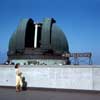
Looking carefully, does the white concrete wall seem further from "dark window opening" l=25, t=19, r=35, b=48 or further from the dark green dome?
"dark window opening" l=25, t=19, r=35, b=48

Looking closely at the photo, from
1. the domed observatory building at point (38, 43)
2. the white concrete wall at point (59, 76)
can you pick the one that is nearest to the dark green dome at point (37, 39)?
the domed observatory building at point (38, 43)

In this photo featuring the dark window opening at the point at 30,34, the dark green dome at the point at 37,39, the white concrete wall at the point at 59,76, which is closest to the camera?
the white concrete wall at the point at 59,76

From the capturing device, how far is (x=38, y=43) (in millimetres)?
41625

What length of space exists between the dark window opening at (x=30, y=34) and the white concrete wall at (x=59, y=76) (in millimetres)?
22869

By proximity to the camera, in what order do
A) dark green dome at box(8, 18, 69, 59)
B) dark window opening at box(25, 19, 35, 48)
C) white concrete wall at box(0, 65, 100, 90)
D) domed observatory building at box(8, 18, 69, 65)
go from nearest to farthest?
white concrete wall at box(0, 65, 100, 90) → domed observatory building at box(8, 18, 69, 65) → dark green dome at box(8, 18, 69, 59) → dark window opening at box(25, 19, 35, 48)

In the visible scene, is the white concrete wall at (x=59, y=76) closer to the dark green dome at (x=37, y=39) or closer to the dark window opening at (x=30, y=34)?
the dark green dome at (x=37, y=39)

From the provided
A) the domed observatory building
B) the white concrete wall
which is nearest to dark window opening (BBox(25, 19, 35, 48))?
the domed observatory building

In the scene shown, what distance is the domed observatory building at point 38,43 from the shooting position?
38031 millimetres

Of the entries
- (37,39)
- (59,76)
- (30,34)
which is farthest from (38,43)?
(59,76)

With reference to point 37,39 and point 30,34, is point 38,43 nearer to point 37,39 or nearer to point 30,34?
point 37,39

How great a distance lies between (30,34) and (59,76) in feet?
84.7

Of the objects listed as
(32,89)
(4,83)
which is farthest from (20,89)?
(4,83)

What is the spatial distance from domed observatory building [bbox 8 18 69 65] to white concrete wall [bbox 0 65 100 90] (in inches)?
712

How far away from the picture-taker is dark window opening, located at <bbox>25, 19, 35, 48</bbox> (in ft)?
135
